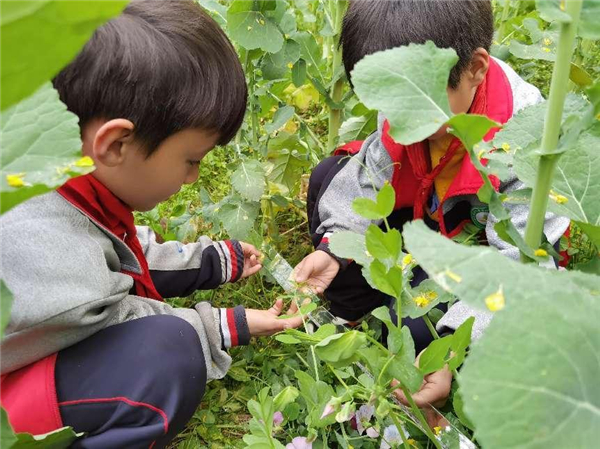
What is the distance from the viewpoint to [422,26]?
123cm

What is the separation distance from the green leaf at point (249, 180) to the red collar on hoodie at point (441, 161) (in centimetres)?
31

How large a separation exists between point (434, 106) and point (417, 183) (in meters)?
0.91

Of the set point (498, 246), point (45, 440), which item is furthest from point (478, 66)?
point (45, 440)

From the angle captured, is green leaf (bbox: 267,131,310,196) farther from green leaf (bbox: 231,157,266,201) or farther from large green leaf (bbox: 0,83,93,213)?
large green leaf (bbox: 0,83,93,213)

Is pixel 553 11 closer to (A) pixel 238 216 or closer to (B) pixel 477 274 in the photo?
(B) pixel 477 274

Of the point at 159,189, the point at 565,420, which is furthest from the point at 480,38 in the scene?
the point at 565,420

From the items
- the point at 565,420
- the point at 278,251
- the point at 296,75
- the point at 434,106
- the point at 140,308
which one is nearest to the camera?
the point at 565,420

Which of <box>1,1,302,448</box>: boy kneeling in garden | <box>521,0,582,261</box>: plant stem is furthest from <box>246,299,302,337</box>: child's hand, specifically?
<box>521,0,582,261</box>: plant stem

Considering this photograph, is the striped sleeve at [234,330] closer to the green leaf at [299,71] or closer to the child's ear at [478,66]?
the green leaf at [299,71]

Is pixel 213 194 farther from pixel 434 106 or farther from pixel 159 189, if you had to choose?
pixel 434 106

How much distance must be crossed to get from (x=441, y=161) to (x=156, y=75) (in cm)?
65

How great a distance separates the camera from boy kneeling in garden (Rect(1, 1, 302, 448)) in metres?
1.02

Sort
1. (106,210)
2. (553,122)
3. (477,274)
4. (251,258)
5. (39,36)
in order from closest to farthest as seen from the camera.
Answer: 1. (39,36)
2. (477,274)
3. (553,122)
4. (106,210)
5. (251,258)

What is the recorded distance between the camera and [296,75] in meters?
1.52
